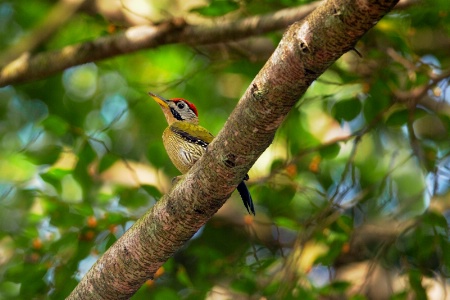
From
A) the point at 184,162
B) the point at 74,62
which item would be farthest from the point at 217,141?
the point at 74,62

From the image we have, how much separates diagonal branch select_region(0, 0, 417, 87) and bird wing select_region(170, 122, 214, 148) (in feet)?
2.43

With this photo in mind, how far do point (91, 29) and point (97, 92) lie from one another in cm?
78

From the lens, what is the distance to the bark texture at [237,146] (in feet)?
9.41

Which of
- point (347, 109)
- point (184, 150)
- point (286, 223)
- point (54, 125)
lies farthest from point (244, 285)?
point (54, 125)

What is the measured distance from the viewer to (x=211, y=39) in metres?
6.06

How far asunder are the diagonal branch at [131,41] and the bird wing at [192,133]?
2.43ft

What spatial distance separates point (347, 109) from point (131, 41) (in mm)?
1792

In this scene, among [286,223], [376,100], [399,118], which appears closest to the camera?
[286,223]

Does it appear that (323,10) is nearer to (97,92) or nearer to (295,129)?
(295,129)

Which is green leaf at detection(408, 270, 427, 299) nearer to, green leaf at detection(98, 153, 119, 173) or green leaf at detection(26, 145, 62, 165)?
green leaf at detection(98, 153, 119, 173)

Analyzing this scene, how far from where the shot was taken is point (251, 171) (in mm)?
6691

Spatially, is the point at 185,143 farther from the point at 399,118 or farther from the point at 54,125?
the point at 399,118

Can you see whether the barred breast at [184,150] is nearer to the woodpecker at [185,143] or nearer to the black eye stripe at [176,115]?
the woodpecker at [185,143]

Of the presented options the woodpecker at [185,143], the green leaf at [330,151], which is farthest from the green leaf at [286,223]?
the green leaf at [330,151]
